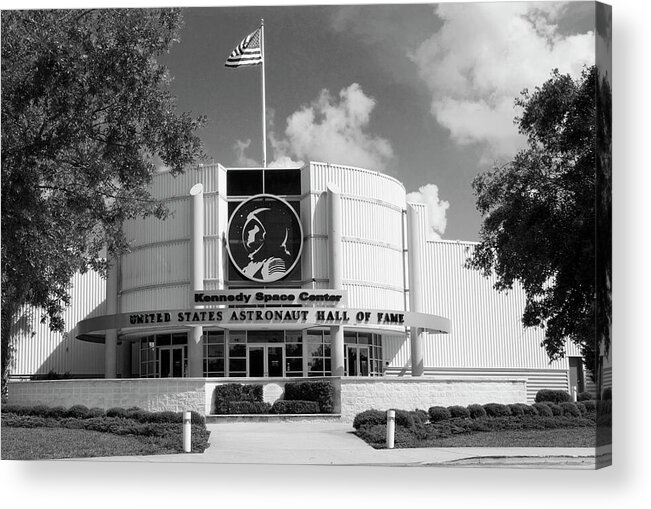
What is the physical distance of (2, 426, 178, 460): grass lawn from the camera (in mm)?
18734

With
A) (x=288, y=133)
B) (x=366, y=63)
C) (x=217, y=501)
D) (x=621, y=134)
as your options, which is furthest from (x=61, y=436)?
(x=621, y=134)

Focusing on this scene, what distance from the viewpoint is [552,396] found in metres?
23.5

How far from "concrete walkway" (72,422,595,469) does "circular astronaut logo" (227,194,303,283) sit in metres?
9.95

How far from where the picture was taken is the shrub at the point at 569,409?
19.9 meters

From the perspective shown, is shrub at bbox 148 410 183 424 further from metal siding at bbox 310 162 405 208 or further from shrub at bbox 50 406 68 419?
metal siding at bbox 310 162 405 208

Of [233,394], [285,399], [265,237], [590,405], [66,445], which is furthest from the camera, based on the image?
[265,237]

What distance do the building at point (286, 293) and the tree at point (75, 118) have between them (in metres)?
9.08

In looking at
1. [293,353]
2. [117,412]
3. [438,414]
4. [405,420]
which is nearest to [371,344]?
[293,353]

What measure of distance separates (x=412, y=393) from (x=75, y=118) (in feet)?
39.4

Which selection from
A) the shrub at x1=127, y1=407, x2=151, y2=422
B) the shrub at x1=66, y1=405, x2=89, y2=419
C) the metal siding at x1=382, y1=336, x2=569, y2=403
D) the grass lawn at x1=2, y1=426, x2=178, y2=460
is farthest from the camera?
the metal siding at x1=382, y1=336, x2=569, y2=403

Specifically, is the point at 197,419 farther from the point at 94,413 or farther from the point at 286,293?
the point at 286,293

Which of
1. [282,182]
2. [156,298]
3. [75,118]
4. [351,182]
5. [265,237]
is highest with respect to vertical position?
[351,182]

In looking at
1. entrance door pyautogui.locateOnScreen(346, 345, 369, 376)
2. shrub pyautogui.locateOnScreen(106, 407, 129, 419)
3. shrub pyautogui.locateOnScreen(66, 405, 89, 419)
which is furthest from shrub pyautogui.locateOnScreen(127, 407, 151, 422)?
entrance door pyautogui.locateOnScreen(346, 345, 369, 376)

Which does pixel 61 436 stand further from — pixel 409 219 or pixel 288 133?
pixel 409 219
